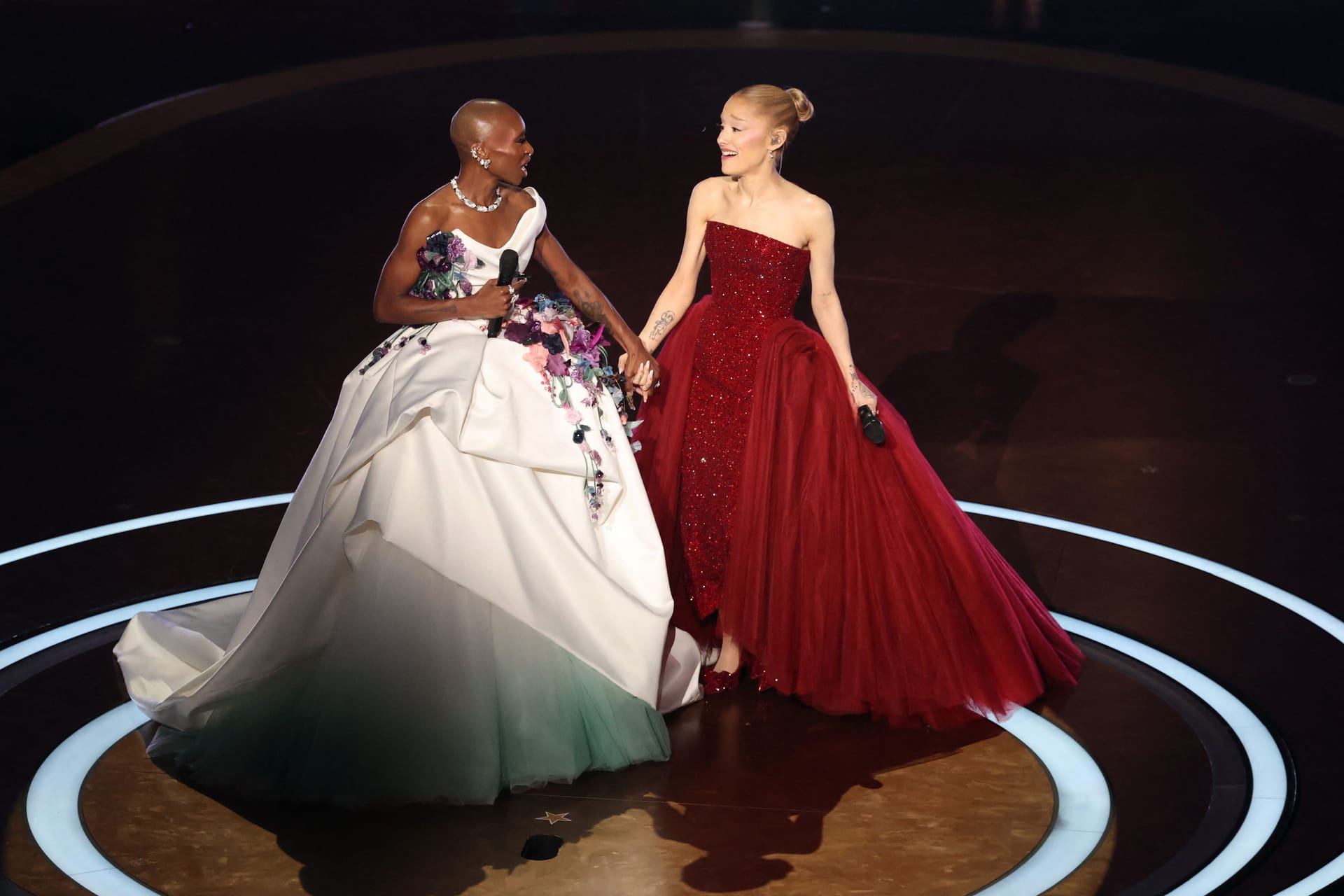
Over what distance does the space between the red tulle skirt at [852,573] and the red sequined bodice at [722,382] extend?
0.25 feet

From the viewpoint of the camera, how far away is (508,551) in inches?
156

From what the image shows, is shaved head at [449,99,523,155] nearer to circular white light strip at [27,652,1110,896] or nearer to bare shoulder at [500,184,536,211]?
bare shoulder at [500,184,536,211]

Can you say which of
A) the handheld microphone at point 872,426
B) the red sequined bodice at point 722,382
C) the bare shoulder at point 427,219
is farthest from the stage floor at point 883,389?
the bare shoulder at point 427,219

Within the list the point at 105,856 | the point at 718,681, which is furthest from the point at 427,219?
the point at 105,856

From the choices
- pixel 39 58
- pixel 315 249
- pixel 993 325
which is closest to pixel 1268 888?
pixel 993 325

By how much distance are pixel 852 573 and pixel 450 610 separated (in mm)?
1078

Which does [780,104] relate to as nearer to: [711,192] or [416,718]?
[711,192]

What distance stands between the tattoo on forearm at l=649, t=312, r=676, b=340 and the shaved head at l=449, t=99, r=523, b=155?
783mm

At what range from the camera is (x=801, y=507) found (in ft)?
14.5

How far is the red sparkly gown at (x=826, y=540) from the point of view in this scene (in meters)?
4.38

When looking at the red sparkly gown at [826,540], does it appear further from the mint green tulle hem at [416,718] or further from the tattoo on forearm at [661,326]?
the mint green tulle hem at [416,718]

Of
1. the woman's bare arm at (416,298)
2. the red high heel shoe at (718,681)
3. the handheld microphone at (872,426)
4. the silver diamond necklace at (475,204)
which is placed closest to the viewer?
the woman's bare arm at (416,298)

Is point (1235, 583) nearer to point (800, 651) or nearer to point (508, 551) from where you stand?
point (800, 651)

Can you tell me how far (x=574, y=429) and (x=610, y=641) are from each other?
522mm
